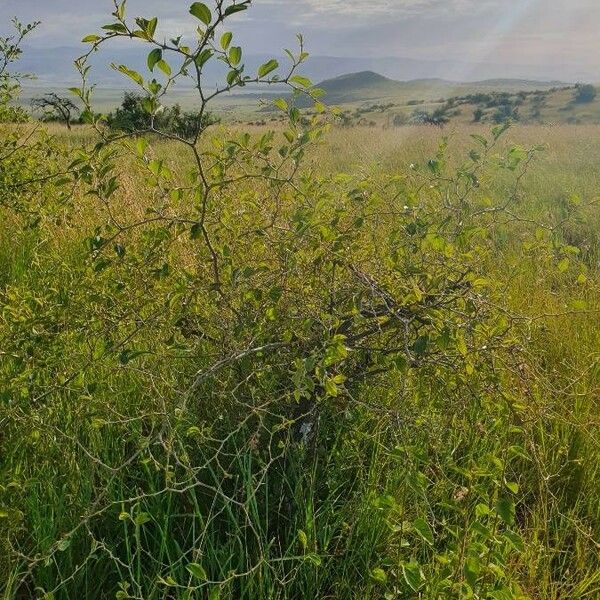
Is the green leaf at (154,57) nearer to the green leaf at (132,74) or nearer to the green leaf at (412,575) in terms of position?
the green leaf at (132,74)

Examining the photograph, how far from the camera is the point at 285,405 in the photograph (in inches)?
83.8

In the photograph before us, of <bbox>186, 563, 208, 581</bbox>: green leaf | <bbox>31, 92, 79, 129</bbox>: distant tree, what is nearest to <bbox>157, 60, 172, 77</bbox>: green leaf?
<bbox>186, 563, 208, 581</bbox>: green leaf

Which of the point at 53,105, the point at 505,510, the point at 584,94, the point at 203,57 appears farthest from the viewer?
the point at 584,94

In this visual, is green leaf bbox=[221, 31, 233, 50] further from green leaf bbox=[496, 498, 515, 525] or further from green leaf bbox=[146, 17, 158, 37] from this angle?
green leaf bbox=[496, 498, 515, 525]

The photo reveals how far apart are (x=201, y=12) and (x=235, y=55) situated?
0.15 meters

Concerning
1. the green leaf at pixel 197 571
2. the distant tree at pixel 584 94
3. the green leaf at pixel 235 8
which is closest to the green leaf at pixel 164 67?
the green leaf at pixel 235 8

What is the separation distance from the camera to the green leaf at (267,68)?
138 centimetres

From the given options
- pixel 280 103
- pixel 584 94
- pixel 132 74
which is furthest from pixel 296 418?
pixel 584 94

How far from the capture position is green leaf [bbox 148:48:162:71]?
1.30m

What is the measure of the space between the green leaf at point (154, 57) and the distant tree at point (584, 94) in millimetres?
43941

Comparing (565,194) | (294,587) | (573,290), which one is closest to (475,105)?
(565,194)

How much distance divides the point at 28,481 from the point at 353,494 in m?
0.96

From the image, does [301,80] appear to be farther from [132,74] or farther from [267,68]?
[132,74]

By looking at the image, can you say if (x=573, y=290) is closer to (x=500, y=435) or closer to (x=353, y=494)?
(x=500, y=435)
